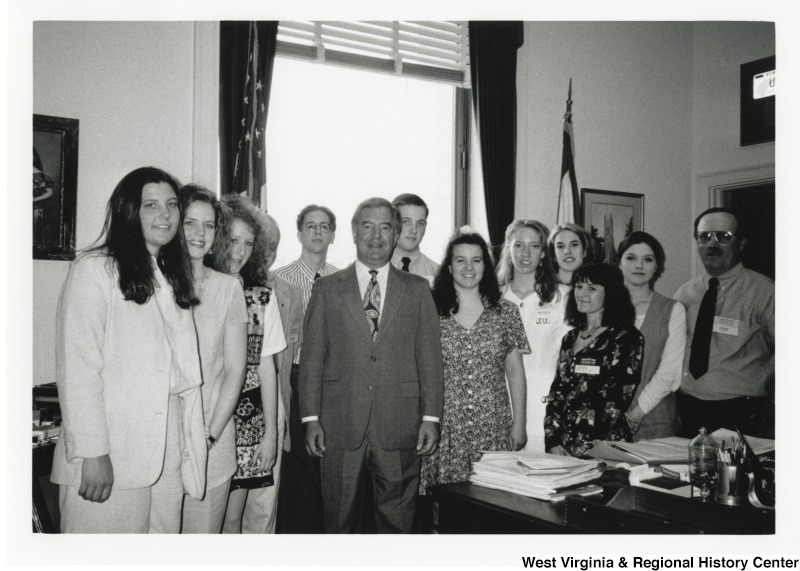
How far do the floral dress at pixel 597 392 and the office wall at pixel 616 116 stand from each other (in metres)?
1.90

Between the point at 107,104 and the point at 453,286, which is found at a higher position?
the point at 107,104

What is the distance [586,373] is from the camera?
267 centimetres

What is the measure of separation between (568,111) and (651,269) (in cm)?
182

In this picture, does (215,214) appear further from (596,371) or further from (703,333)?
(703,333)

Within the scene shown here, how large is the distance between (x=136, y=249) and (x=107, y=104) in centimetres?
158

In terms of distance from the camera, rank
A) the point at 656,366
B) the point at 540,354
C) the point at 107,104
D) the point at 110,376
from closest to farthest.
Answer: the point at 110,376 < the point at 656,366 < the point at 540,354 < the point at 107,104

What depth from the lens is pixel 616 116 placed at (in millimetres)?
4684

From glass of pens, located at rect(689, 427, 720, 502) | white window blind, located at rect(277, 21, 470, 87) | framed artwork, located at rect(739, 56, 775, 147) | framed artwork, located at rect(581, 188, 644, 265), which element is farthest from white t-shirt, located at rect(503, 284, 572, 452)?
framed artwork, located at rect(739, 56, 775, 147)

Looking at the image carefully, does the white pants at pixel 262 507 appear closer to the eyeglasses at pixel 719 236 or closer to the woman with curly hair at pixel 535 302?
the woman with curly hair at pixel 535 302

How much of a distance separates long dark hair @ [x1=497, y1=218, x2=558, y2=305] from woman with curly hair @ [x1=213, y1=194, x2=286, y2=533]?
125 cm

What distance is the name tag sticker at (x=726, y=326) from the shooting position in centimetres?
307

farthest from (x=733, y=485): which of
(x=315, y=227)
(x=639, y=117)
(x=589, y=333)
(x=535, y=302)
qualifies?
(x=639, y=117)

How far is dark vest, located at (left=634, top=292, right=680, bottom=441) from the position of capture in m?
2.88

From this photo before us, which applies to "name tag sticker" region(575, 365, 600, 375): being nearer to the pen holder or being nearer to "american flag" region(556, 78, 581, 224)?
the pen holder
